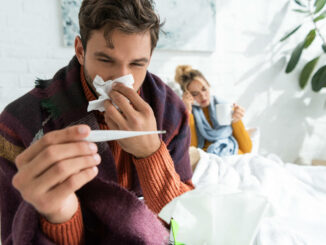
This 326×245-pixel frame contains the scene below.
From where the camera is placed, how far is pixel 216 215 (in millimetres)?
414

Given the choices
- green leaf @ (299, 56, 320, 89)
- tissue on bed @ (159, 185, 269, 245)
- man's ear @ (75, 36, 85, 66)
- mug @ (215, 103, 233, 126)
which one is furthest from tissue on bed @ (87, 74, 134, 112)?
green leaf @ (299, 56, 320, 89)

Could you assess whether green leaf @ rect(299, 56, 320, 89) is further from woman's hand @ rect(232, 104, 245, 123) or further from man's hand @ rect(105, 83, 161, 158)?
man's hand @ rect(105, 83, 161, 158)

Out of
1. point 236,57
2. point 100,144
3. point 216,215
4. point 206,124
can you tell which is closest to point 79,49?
point 100,144

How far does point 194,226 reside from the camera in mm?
397

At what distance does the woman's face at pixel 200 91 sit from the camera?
5.39ft

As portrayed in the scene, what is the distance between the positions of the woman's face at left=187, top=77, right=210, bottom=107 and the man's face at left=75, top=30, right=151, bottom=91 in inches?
41.7

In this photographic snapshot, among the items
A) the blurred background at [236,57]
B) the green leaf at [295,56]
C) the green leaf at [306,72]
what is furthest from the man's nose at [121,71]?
the green leaf at [306,72]

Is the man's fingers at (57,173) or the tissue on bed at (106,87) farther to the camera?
the tissue on bed at (106,87)

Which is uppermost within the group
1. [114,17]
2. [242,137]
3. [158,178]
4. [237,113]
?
[114,17]

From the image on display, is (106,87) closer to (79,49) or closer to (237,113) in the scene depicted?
(79,49)

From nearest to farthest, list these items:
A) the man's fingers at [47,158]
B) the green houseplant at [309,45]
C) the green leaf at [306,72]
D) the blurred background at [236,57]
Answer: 1. the man's fingers at [47,158]
2. the blurred background at [236,57]
3. the green houseplant at [309,45]
4. the green leaf at [306,72]

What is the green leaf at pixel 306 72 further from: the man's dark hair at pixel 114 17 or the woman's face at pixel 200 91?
the man's dark hair at pixel 114 17

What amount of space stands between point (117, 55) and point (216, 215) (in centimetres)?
40

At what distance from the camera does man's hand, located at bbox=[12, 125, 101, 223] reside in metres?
0.31
